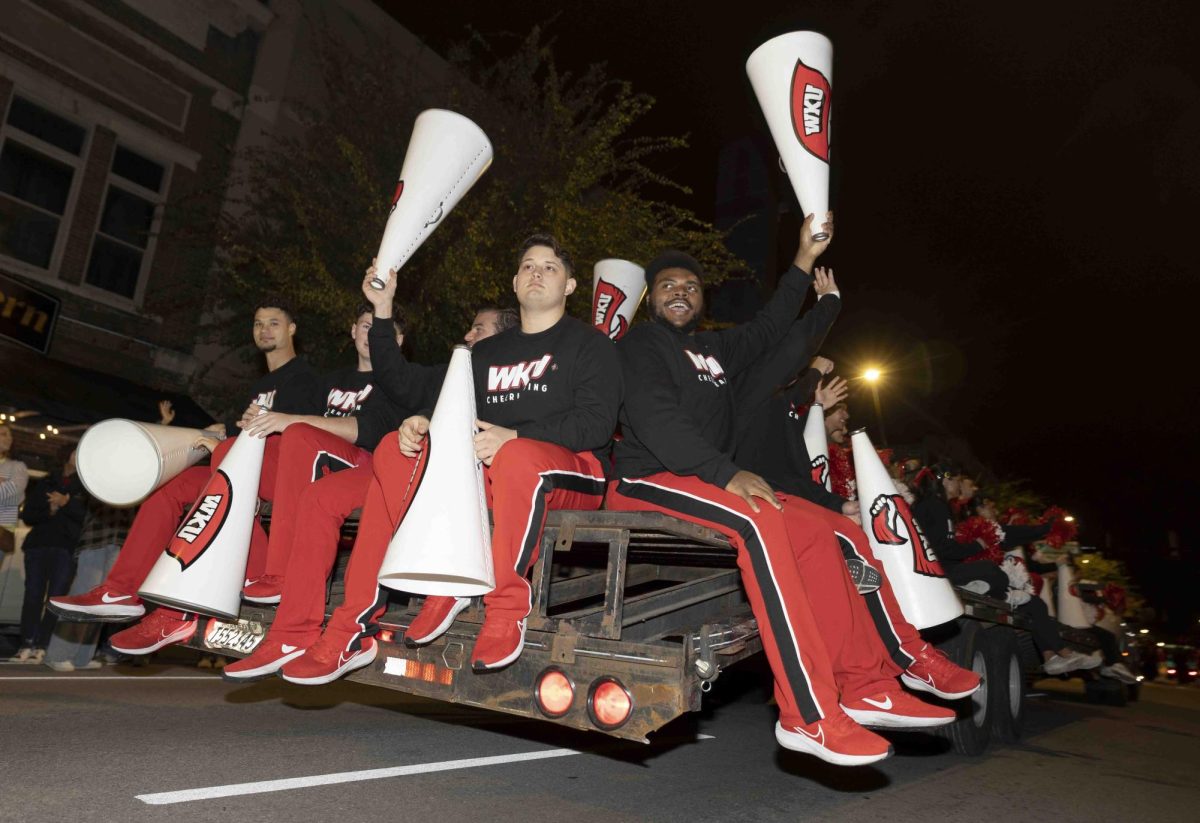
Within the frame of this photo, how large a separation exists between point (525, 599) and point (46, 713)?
3.70 meters

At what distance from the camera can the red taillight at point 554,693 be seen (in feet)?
10.3

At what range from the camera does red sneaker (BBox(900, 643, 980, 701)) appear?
405 centimetres

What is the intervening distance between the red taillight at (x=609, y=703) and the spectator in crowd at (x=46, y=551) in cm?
672

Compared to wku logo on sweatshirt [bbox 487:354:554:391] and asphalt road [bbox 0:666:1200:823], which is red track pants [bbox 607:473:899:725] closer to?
wku logo on sweatshirt [bbox 487:354:554:391]

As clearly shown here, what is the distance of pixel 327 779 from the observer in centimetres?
420

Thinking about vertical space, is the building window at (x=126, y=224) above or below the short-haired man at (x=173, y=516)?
above

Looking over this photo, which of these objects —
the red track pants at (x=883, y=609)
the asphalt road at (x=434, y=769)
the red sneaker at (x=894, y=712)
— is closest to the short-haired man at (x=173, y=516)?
the asphalt road at (x=434, y=769)

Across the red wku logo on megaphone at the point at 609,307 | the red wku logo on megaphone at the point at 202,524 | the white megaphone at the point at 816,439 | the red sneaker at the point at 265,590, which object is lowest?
the red sneaker at the point at 265,590

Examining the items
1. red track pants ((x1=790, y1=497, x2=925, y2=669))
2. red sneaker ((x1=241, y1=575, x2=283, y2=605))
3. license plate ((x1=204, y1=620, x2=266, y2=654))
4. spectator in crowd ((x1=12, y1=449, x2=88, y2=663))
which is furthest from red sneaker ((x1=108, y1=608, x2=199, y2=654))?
spectator in crowd ((x1=12, y1=449, x2=88, y2=663))

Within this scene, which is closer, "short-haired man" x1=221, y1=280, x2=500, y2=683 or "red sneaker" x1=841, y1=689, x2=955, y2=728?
"red sneaker" x1=841, y1=689, x2=955, y2=728

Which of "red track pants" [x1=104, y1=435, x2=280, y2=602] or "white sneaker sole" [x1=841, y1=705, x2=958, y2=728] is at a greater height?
"red track pants" [x1=104, y1=435, x2=280, y2=602]

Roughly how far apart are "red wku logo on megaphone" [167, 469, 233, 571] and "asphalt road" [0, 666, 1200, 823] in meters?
0.99

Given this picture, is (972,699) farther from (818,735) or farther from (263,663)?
(263,663)

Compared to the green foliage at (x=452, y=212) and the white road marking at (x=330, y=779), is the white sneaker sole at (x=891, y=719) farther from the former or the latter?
the green foliage at (x=452, y=212)
